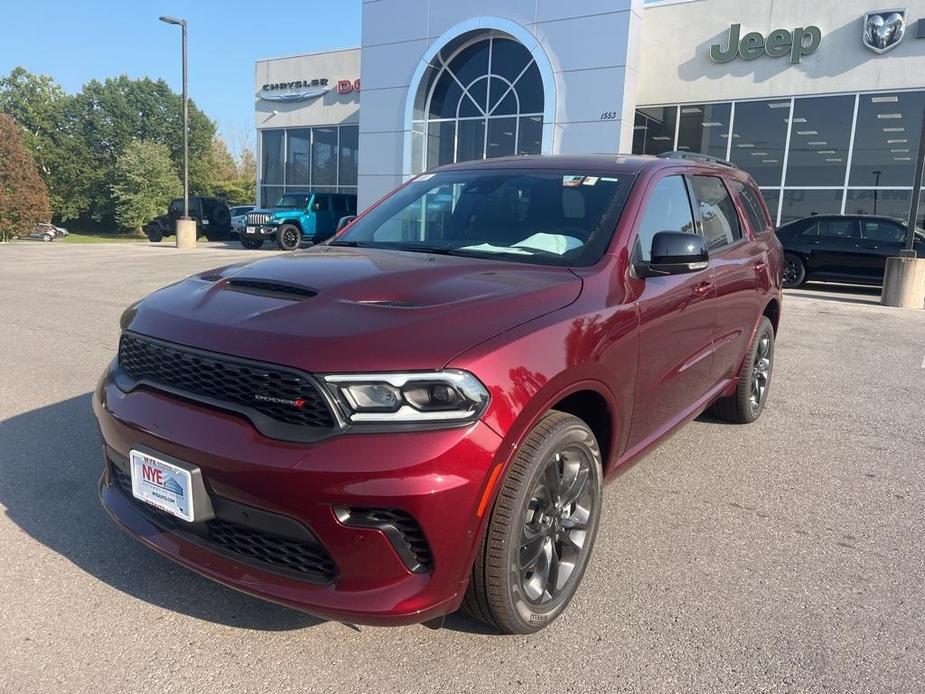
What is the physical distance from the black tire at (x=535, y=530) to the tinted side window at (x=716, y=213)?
77.4 inches

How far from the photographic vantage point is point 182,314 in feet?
8.16

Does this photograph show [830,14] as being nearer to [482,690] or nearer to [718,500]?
[718,500]

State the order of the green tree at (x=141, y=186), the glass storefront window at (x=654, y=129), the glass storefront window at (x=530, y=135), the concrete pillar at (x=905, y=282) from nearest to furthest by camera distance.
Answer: the concrete pillar at (x=905, y=282)
the glass storefront window at (x=654, y=129)
the glass storefront window at (x=530, y=135)
the green tree at (x=141, y=186)

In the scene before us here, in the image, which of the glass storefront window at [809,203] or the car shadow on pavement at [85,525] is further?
the glass storefront window at [809,203]

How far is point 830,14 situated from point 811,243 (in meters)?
7.50

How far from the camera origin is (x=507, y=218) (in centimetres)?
344

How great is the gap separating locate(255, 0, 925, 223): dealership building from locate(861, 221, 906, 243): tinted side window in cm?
478

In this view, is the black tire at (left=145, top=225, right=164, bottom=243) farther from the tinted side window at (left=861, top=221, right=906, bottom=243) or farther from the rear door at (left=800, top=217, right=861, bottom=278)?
the tinted side window at (left=861, top=221, right=906, bottom=243)

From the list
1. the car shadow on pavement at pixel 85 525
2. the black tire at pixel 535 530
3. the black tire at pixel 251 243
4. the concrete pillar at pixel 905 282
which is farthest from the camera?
the black tire at pixel 251 243

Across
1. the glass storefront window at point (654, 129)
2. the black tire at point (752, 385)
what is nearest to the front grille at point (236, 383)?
the black tire at point (752, 385)

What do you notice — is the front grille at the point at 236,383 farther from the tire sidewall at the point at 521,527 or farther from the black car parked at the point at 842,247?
the black car parked at the point at 842,247

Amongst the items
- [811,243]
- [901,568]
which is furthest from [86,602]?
[811,243]

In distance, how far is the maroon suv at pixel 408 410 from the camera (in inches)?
79.3

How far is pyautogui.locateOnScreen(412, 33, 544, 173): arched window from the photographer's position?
20.4m
